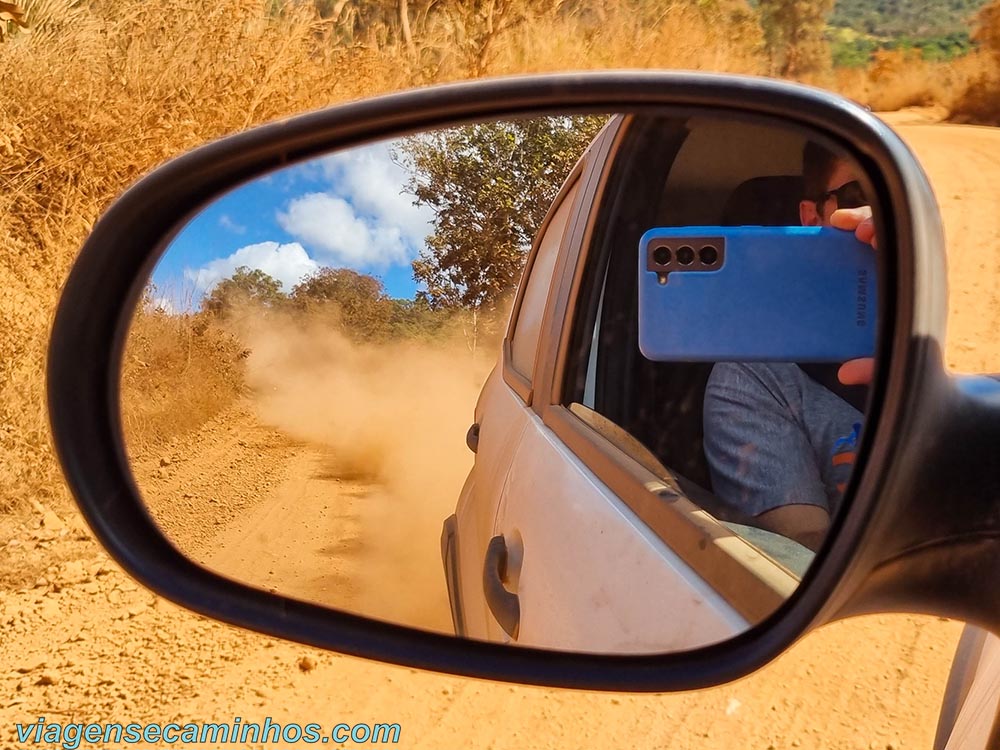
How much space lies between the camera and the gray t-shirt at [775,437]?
3.78ft

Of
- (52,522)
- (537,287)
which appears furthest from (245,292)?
(52,522)

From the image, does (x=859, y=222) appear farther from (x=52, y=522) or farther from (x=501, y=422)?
(x=52, y=522)

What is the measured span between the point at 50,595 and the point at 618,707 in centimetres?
264

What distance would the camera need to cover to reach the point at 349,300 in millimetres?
1589

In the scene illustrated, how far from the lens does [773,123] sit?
1.28 metres

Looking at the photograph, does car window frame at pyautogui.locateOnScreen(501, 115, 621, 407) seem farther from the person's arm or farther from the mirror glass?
the person's arm

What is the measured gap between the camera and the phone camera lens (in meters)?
1.12

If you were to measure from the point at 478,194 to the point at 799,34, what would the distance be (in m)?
27.9

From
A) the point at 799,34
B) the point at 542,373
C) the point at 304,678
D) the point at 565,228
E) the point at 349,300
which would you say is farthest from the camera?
the point at 799,34

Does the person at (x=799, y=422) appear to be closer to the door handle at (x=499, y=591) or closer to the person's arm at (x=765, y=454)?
the person's arm at (x=765, y=454)

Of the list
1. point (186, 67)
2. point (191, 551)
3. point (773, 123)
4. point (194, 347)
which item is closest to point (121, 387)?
point (191, 551)

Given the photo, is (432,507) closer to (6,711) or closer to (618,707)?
(618,707)

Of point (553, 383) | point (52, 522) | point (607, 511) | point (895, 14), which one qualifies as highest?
point (895, 14)

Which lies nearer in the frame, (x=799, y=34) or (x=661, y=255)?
(x=661, y=255)
